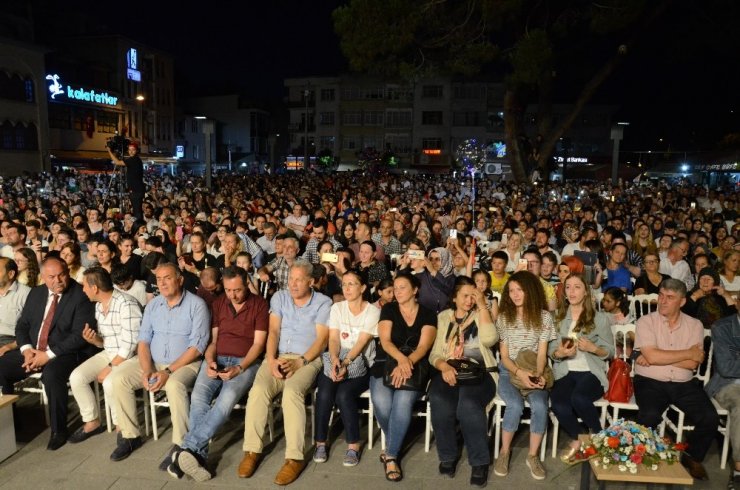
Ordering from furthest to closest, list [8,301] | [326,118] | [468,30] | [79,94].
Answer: [326,118], [79,94], [468,30], [8,301]

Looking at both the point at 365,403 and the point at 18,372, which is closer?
the point at 18,372

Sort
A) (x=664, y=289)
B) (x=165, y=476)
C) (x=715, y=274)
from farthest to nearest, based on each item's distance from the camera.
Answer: (x=715, y=274) < (x=664, y=289) < (x=165, y=476)

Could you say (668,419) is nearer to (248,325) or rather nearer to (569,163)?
(248,325)

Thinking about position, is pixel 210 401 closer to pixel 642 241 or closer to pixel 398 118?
pixel 642 241

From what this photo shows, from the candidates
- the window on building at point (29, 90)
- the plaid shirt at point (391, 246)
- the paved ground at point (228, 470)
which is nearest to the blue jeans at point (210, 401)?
the paved ground at point (228, 470)

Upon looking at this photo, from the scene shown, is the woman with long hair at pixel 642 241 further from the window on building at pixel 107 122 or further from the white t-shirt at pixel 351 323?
the window on building at pixel 107 122

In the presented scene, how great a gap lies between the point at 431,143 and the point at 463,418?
46.1 m

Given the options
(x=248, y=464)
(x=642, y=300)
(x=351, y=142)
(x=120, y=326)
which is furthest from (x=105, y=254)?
(x=351, y=142)

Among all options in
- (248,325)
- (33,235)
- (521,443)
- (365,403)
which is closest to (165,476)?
(248,325)

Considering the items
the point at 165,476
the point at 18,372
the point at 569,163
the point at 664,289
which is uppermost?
the point at 569,163

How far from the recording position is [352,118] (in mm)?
50906

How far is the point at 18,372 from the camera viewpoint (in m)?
4.80

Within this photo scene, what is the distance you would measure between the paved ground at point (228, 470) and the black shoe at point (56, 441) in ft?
0.16

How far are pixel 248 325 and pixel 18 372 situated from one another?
2.05 m
